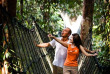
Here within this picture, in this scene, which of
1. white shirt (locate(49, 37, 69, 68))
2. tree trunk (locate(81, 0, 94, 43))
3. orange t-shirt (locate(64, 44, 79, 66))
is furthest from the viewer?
tree trunk (locate(81, 0, 94, 43))

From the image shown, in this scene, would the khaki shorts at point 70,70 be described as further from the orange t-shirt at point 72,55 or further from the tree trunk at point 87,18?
the tree trunk at point 87,18

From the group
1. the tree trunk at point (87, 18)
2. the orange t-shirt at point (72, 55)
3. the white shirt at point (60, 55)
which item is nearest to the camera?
the orange t-shirt at point (72, 55)

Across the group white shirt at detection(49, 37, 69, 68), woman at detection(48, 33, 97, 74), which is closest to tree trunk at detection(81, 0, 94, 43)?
white shirt at detection(49, 37, 69, 68)

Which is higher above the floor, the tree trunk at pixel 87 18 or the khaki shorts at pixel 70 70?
the tree trunk at pixel 87 18

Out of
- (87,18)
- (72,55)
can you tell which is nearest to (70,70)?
(72,55)

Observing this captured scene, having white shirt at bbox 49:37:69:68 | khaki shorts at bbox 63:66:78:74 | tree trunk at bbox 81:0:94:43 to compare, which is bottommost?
khaki shorts at bbox 63:66:78:74

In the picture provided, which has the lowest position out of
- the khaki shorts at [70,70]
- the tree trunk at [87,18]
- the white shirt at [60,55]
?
the khaki shorts at [70,70]

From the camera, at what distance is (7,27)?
1750mm

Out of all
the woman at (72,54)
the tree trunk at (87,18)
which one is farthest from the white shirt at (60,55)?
the tree trunk at (87,18)

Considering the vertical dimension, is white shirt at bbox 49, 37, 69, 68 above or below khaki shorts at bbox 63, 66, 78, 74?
above

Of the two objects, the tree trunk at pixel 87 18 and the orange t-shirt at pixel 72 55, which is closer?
the orange t-shirt at pixel 72 55

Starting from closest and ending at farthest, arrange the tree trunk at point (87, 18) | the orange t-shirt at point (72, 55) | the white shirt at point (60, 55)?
the orange t-shirt at point (72, 55) < the white shirt at point (60, 55) < the tree trunk at point (87, 18)

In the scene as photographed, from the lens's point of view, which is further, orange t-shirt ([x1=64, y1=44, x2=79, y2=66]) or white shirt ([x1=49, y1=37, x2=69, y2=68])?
white shirt ([x1=49, y1=37, x2=69, y2=68])

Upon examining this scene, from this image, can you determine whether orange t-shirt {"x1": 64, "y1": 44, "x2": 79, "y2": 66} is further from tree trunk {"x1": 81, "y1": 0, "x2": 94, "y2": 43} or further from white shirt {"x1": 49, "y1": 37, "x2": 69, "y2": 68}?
tree trunk {"x1": 81, "y1": 0, "x2": 94, "y2": 43}
